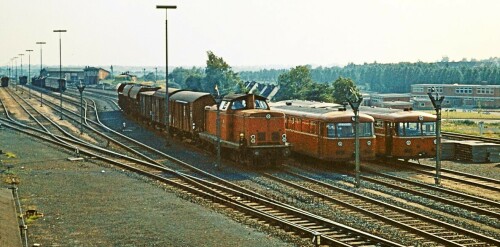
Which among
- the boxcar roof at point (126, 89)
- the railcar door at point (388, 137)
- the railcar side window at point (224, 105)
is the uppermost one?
the boxcar roof at point (126, 89)

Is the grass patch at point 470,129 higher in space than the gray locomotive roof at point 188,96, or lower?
lower

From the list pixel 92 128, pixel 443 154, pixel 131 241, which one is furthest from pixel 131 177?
pixel 92 128

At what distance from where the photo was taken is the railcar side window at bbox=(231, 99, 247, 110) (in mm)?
35344

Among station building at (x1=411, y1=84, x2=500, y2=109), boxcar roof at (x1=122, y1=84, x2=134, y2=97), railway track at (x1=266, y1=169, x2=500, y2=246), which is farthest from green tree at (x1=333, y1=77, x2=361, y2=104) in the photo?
railway track at (x1=266, y1=169, x2=500, y2=246)

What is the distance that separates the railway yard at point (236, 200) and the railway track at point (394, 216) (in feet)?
0.12

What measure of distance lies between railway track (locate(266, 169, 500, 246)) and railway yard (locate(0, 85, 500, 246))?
0.12 ft

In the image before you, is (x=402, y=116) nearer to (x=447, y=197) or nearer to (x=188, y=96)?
(x=447, y=197)

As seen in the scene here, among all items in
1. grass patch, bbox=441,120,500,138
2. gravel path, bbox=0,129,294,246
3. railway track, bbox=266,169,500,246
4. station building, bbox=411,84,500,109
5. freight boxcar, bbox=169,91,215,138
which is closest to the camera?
railway track, bbox=266,169,500,246

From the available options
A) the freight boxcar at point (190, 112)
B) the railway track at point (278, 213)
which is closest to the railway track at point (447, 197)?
the railway track at point (278, 213)

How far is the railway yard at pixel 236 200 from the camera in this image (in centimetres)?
1948

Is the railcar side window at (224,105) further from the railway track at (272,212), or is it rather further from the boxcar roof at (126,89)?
the boxcar roof at (126,89)

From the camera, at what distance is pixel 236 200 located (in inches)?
981

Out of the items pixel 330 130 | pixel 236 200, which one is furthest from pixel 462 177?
pixel 236 200

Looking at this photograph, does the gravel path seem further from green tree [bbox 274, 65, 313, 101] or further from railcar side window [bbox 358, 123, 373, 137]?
green tree [bbox 274, 65, 313, 101]
